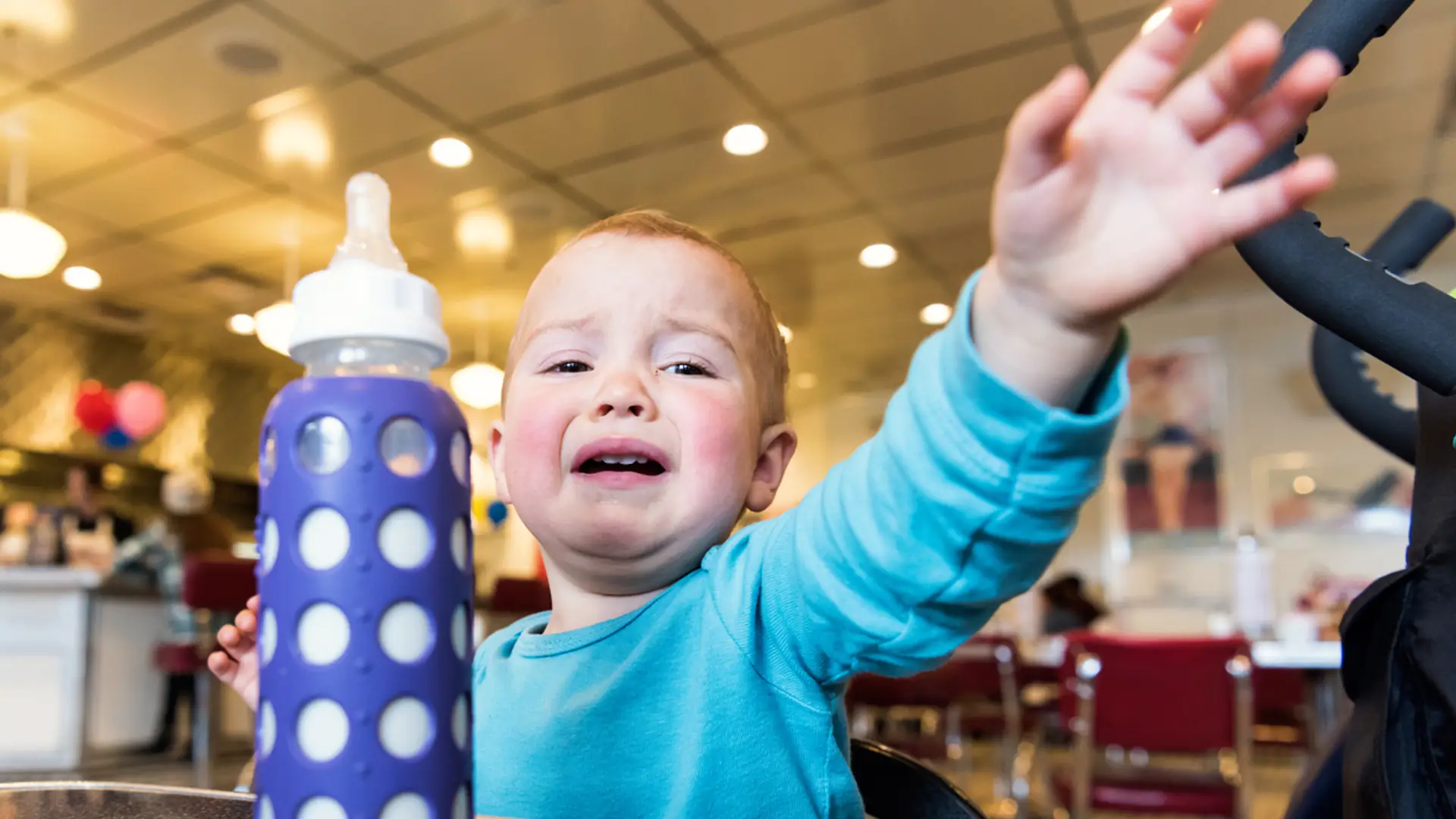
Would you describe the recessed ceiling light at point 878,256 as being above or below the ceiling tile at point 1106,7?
below

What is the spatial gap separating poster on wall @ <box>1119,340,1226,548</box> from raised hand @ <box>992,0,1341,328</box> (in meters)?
7.60

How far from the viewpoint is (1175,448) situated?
24.9ft

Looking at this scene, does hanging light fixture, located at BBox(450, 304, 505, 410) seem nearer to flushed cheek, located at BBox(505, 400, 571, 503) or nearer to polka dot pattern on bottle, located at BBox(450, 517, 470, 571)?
flushed cheek, located at BBox(505, 400, 571, 503)

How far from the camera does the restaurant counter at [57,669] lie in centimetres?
464

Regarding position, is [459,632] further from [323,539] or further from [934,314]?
[934,314]

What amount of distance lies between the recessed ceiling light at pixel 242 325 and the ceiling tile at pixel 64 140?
2.31m

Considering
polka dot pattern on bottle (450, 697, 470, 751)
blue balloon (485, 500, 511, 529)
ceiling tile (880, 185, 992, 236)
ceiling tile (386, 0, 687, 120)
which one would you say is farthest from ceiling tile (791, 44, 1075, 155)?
blue balloon (485, 500, 511, 529)

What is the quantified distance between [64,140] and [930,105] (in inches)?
156

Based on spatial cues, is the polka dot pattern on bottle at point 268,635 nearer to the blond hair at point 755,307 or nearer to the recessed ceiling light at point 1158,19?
the recessed ceiling light at point 1158,19

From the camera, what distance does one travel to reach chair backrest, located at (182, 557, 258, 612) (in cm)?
418

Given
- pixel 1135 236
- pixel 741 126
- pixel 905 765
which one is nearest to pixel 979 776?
pixel 741 126

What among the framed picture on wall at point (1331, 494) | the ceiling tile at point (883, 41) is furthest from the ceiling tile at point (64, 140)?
the framed picture on wall at point (1331, 494)

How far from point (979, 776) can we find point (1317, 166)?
6458 millimetres

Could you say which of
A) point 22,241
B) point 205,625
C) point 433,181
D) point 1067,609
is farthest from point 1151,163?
point 1067,609
